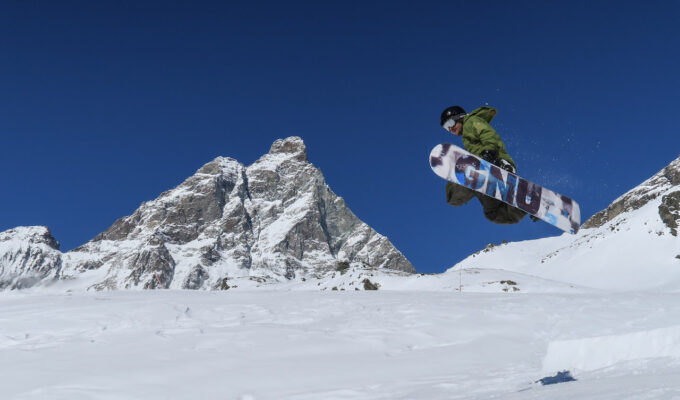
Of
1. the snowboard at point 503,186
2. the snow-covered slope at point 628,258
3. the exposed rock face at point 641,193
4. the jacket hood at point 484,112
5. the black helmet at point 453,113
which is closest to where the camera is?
the snowboard at point 503,186

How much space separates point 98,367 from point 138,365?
0.50 meters

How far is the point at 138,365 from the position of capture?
6379 mm

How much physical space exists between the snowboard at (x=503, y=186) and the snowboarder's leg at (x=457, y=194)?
0.16m

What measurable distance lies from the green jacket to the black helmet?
5.4 inches

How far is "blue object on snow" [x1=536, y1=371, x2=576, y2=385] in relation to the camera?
511 cm

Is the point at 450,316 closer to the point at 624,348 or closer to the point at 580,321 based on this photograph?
the point at 580,321

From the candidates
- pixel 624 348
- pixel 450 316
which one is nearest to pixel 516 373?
pixel 624 348

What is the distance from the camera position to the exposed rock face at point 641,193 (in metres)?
79.6

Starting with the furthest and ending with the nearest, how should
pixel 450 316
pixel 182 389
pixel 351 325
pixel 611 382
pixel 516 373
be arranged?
pixel 450 316, pixel 351 325, pixel 516 373, pixel 182 389, pixel 611 382

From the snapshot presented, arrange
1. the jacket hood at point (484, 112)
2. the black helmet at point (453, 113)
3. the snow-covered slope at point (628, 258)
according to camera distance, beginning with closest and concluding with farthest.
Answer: the jacket hood at point (484, 112)
the black helmet at point (453, 113)
the snow-covered slope at point (628, 258)

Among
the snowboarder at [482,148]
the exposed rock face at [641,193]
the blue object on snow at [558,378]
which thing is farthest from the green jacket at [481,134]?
the exposed rock face at [641,193]

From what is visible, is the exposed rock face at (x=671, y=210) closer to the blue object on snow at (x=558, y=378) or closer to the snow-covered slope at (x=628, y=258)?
the snow-covered slope at (x=628, y=258)

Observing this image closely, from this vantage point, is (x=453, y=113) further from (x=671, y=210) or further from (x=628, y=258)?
(x=671, y=210)

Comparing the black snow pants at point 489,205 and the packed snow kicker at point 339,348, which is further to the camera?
the black snow pants at point 489,205
